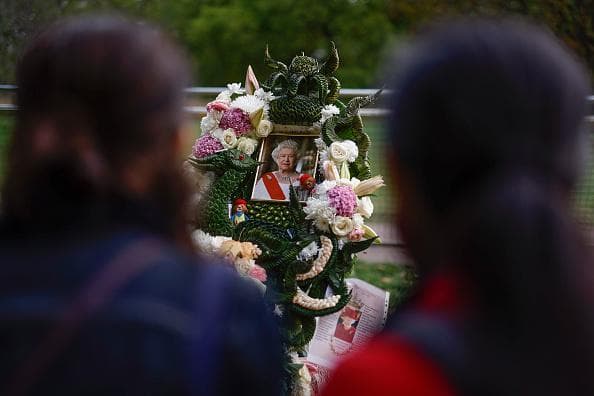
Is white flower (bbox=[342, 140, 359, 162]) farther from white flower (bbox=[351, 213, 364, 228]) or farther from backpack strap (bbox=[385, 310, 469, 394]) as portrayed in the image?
backpack strap (bbox=[385, 310, 469, 394])

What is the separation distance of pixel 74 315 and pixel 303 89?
3.19m

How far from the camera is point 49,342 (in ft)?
4.05

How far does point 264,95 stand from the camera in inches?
173

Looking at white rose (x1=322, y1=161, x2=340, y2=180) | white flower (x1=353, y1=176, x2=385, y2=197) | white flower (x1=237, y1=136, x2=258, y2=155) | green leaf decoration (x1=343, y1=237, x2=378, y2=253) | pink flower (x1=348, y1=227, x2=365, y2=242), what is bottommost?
green leaf decoration (x1=343, y1=237, x2=378, y2=253)

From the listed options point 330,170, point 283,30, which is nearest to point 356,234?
point 330,170

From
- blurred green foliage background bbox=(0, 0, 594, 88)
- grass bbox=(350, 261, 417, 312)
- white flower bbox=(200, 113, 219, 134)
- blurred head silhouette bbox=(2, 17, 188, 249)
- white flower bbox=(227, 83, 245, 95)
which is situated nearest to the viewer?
blurred head silhouette bbox=(2, 17, 188, 249)

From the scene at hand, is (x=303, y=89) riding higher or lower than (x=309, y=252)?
higher

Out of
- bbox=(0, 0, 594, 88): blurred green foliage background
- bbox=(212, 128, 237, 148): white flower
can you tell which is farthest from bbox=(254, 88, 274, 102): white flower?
bbox=(0, 0, 594, 88): blurred green foliage background

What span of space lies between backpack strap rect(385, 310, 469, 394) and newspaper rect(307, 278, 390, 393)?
3.06m

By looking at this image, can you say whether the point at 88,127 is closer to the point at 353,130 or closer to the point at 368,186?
the point at 368,186

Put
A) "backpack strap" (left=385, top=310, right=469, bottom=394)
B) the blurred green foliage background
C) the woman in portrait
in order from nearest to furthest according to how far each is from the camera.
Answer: "backpack strap" (left=385, top=310, right=469, bottom=394)
the woman in portrait
the blurred green foliage background

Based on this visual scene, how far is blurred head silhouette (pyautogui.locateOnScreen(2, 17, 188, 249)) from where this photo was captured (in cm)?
129

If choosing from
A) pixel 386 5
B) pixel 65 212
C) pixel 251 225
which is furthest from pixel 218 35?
pixel 65 212

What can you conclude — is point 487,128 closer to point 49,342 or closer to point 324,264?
point 49,342
